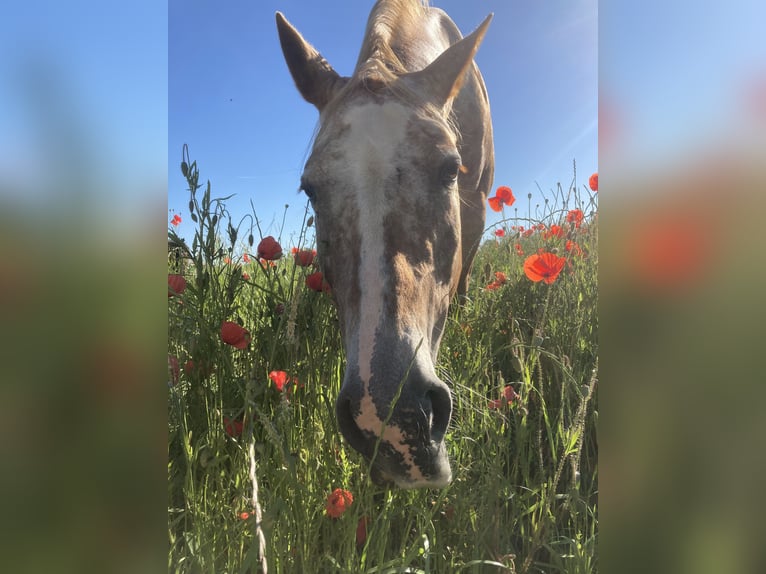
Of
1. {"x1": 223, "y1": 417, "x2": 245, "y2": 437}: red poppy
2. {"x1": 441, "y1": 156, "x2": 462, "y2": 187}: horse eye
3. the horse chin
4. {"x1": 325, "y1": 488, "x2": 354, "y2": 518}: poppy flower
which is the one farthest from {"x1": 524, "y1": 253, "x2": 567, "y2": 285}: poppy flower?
{"x1": 223, "y1": 417, "x2": 245, "y2": 437}: red poppy

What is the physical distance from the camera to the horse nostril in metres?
0.99

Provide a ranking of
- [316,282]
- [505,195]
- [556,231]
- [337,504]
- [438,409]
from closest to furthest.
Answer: [337,504] → [438,409] → [316,282] → [556,231] → [505,195]

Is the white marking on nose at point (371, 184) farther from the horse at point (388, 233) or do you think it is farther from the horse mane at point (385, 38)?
the horse mane at point (385, 38)

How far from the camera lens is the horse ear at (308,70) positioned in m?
1.83

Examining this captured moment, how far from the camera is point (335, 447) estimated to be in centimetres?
126

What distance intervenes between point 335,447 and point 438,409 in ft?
1.37

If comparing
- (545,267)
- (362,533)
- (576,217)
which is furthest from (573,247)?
(362,533)

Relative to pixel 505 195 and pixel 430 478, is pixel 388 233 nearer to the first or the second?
pixel 430 478

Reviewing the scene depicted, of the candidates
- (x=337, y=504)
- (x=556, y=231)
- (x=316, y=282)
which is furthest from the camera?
(x=556, y=231)

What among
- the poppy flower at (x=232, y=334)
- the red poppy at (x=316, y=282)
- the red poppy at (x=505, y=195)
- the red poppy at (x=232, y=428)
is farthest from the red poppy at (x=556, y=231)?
the red poppy at (x=232, y=428)
